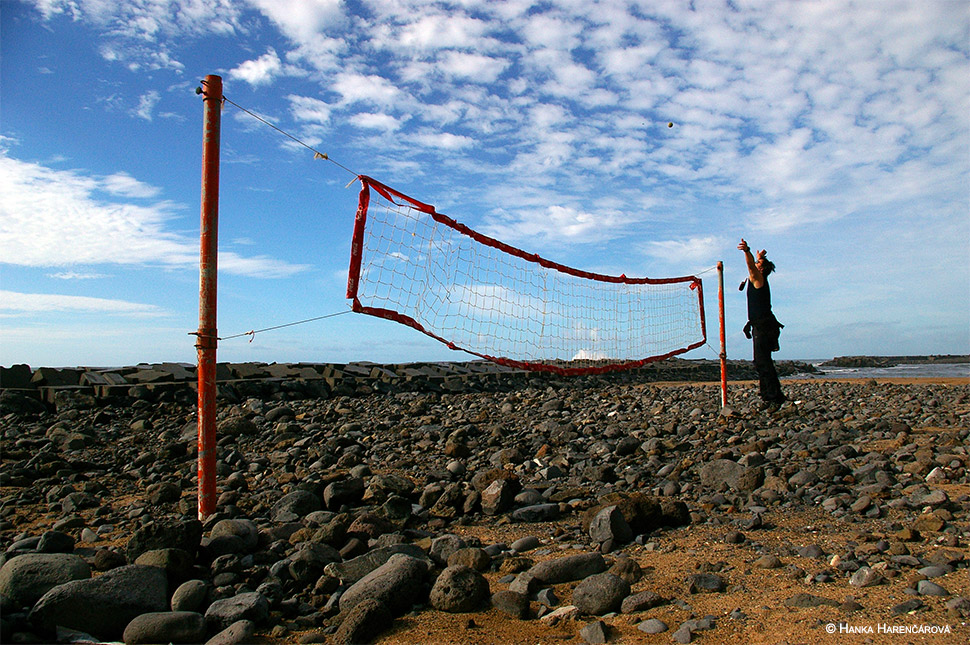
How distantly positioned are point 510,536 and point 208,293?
285 centimetres

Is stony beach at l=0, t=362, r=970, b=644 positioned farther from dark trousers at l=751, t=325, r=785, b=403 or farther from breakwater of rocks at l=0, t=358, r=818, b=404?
breakwater of rocks at l=0, t=358, r=818, b=404

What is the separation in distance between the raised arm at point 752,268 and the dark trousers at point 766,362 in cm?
62

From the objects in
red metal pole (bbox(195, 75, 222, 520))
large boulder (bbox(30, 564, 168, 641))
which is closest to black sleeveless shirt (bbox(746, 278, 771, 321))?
red metal pole (bbox(195, 75, 222, 520))

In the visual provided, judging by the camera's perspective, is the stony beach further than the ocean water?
No

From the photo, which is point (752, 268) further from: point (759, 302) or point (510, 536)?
point (510, 536)

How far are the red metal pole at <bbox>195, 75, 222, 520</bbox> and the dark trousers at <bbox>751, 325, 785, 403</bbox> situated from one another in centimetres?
695

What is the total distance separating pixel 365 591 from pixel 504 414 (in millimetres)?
7076

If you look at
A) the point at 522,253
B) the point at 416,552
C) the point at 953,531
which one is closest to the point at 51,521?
the point at 416,552

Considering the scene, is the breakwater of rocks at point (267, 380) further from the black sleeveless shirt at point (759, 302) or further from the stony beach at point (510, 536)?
the black sleeveless shirt at point (759, 302)

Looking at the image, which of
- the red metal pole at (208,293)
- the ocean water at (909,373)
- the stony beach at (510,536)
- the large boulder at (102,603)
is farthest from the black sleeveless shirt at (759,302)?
the ocean water at (909,373)

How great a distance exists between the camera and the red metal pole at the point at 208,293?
4586 millimetres

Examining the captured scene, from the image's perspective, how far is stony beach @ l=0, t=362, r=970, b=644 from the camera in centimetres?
285

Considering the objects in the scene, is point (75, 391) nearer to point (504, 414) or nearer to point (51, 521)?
point (51, 521)

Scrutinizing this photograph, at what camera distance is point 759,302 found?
860 cm
